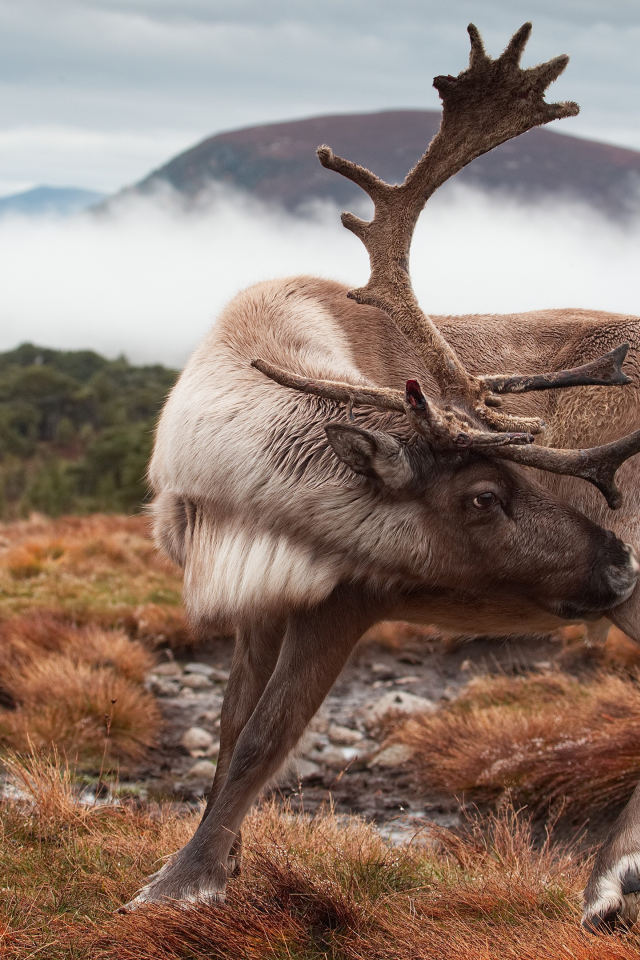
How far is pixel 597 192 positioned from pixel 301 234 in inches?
1038

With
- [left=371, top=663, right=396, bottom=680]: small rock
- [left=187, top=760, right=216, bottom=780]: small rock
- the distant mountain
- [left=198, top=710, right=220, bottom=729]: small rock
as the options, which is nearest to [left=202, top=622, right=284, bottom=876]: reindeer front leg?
[left=187, top=760, right=216, bottom=780]: small rock

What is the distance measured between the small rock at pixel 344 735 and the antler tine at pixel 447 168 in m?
3.62

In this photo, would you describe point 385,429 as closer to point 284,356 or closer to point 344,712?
point 284,356

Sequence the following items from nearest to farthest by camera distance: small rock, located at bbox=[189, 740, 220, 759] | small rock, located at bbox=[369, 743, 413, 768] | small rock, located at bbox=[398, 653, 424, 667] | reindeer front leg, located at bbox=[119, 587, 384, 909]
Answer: reindeer front leg, located at bbox=[119, 587, 384, 909] < small rock, located at bbox=[369, 743, 413, 768] < small rock, located at bbox=[189, 740, 220, 759] < small rock, located at bbox=[398, 653, 424, 667]

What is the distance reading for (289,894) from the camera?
10.1 feet

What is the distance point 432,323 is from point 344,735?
374cm

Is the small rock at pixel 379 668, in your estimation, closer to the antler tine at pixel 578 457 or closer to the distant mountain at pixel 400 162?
the antler tine at pixel 578 457

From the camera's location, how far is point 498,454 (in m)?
3.21

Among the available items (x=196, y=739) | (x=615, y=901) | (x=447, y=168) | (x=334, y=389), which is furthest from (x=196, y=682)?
(x=447, y=168)

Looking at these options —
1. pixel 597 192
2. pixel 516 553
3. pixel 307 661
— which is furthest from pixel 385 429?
pixel 597 192

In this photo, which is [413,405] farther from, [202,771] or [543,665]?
[543,665]

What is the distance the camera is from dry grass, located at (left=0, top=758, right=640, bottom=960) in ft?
9.07

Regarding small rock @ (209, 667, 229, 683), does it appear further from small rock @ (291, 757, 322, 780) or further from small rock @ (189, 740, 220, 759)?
small rock @ (291, 757, 322, 780)

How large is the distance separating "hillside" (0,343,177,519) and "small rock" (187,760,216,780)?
717 inches
